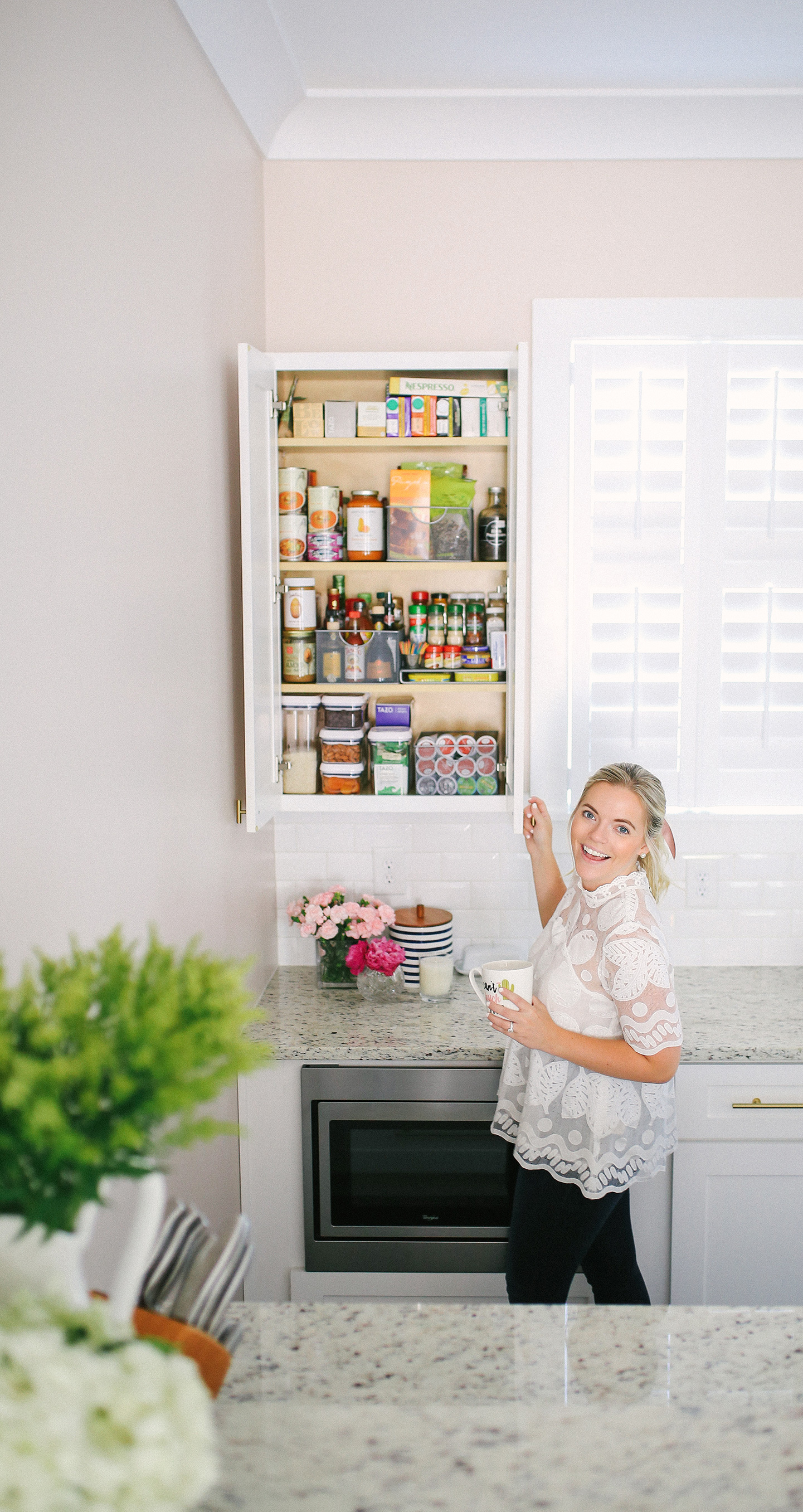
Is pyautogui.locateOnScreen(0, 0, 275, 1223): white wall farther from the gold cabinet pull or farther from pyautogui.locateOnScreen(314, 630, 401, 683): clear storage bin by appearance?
the gold cabinet pull

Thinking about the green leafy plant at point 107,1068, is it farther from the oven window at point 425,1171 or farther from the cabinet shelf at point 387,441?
the cabinet shelf at point 387,441

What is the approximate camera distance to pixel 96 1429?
1.98 feet

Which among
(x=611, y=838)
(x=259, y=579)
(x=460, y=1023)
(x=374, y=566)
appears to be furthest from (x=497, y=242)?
(x=460, y=1023)

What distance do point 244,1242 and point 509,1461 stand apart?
328mm

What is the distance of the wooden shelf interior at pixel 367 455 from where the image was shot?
2.62 m

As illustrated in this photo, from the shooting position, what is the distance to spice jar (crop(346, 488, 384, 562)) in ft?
8.25

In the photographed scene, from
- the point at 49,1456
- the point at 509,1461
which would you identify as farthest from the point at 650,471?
the point at 49,1456

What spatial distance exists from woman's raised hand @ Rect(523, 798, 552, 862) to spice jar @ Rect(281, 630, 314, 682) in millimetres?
640

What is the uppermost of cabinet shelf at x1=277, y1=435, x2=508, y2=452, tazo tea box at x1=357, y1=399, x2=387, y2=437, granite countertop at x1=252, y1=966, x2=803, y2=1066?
tazo tea box at x1=357, y1=399, x2=387, y2=437

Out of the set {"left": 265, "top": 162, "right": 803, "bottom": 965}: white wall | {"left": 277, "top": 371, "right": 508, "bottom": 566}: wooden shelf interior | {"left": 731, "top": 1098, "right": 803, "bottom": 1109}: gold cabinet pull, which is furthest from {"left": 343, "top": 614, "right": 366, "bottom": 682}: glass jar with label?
{"left": 731, "top": 1098, "right": 803, "bottom": 1109}: gold cabinet pull

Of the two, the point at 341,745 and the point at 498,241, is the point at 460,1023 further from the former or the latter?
the point at 498,241

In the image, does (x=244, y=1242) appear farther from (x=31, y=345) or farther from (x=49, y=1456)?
(x=31, y=345)

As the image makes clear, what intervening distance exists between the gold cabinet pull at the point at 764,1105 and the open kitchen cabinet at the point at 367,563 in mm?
820

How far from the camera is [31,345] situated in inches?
49.3
